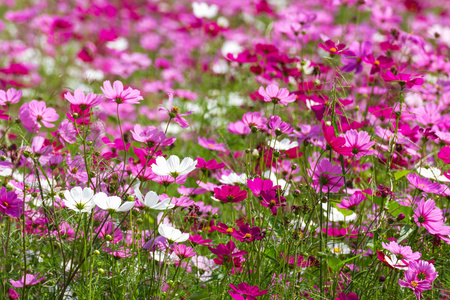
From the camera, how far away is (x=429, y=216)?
3.58 ft

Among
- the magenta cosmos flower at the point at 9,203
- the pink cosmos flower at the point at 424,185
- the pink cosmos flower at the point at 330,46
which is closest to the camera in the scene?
the magenta cosmos flower at the point at 9,203

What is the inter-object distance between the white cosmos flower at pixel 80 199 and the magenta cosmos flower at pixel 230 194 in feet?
0.90

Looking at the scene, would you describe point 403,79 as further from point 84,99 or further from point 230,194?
point 84,99

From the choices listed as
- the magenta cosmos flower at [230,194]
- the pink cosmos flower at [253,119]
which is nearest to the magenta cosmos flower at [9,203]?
the magenta cosmos flower at [230,194]

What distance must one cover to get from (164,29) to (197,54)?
36.3 inches

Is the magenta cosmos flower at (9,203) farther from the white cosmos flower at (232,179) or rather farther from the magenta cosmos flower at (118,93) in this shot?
the white cosmos flower at (232,179)

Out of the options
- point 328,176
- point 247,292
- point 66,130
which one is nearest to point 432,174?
point 328,176

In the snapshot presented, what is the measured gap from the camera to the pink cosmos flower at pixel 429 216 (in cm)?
108

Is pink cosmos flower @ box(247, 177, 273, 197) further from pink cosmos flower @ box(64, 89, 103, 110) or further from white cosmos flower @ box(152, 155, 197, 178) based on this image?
pink cosmos flower @ box(64, 89, 103, 110)

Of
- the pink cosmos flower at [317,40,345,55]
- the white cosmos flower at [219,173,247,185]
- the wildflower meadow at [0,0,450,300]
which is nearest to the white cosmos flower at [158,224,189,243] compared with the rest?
the wildflower meadow at [0,0,450,300]

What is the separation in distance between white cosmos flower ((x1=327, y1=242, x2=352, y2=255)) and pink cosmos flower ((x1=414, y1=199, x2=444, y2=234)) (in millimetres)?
198

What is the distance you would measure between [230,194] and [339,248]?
33cm

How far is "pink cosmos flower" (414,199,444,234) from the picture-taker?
1.08 m

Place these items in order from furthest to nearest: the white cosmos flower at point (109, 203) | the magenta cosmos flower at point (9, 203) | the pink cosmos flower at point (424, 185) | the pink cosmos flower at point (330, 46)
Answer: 1. the pink cosmos flower at point (330, 46)
2. the pink cosmos flower at point (424, 185)
3. the magenta cosmos flower at point (9, 203)
4. the white cosmos flower at point (109, 203)
